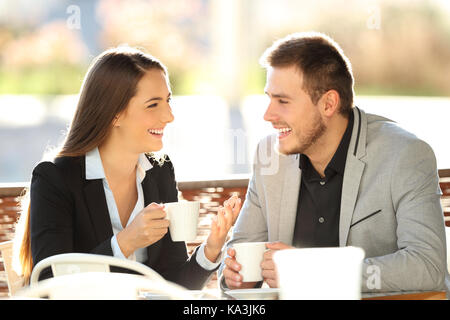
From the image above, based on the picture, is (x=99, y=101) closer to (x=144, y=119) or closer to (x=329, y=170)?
(x=144, y=119)

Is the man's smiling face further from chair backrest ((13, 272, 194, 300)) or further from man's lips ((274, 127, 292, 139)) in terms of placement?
chair backrest ((13, 272, 194, 300))

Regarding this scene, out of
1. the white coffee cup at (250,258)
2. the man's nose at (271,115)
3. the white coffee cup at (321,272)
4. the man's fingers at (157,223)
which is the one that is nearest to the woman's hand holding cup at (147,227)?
the man's fingers at (157,223)

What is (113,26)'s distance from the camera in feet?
31.4

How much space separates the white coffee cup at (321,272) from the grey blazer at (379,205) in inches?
26.9

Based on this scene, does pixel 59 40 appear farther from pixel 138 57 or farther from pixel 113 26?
pixel 138 57

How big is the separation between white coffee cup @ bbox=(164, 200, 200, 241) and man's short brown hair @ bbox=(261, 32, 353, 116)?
22.0 inches

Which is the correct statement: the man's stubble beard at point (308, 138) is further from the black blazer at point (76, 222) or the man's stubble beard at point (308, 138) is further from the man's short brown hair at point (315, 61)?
the black blazer at point (76, 222)

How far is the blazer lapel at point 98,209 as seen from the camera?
77.1 inches

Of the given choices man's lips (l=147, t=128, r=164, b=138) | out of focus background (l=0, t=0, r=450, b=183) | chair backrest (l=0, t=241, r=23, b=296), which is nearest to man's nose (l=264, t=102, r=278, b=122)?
man's lips (l=147, t=128, r=164, b=138)

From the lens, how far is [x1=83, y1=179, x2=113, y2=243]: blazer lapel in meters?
1.96

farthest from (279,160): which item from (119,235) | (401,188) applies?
(119,235)

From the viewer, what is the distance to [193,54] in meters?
10.3

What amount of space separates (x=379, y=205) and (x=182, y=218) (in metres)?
0.54

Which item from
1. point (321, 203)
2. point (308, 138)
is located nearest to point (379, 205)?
point (321, 203)
